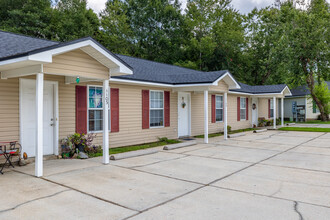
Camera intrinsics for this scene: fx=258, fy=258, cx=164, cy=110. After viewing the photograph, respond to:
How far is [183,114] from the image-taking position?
12.1 m

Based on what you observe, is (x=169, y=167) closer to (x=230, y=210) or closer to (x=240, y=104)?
(x=230, y=210)

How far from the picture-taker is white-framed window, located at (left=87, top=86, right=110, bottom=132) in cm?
812

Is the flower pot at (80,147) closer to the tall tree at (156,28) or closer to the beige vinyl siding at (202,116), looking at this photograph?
the beige vinyl siding at (202,116)

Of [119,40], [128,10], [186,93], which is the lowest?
[186,93]

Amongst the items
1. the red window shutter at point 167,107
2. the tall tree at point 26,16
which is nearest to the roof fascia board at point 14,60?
the red window shutter at point 167,107

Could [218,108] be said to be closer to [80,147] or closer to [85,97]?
[85,97]

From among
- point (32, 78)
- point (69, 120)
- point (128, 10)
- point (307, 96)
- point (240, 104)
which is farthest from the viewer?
point (128, 10)

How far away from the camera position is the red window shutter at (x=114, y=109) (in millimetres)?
8729

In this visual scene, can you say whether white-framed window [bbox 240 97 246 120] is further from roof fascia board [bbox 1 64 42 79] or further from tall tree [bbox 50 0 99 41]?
tall tree [bbox 50 0 99 41]

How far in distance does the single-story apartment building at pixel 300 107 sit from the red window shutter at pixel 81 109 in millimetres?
21904

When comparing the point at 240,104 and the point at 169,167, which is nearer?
the point at 169,167

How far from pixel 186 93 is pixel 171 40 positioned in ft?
58.1

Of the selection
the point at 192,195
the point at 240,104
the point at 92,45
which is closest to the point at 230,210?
the point at 192,195

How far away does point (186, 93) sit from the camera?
12250mm
